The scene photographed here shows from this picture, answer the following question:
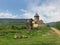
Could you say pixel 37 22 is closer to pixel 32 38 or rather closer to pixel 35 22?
pixel 35 22

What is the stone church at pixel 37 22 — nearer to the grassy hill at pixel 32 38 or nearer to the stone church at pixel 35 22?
the stone church at pixel 35 22

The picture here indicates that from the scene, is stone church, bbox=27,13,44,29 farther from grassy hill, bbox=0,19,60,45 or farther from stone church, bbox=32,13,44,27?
grassy hill, bbox=0,19,60,45

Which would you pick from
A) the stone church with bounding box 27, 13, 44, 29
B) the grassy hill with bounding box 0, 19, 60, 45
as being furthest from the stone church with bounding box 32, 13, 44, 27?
the grassy hill with bounding box 0, 19, 60, 45

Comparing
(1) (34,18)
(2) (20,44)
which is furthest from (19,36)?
(1) (34,18)

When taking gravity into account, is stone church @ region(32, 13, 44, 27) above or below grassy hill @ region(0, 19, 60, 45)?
above

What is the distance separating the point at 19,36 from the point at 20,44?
14.4m

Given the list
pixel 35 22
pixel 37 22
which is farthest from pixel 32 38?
pixel 37 22

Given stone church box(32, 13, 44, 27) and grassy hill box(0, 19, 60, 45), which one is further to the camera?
stone church box(32, 13, 44, 27)

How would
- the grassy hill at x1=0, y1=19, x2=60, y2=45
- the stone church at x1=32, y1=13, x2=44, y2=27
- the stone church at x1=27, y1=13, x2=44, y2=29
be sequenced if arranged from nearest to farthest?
the grassy hill at x1=0, y1=19, x2=60, y2=45, the stone church at x1=27, y1=13, x2=44, y2=29, the stone church at x1=32, y1=13, x2=44, y2=27

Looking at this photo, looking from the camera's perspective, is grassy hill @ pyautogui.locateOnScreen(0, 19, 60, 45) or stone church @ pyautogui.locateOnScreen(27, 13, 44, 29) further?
stone church @ pyautogui.locateOnScreen(27, 13, 44, 29)

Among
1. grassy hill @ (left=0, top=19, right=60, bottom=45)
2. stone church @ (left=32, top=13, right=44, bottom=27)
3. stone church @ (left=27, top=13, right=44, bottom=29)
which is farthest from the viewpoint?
stone church @ (left=32, top=13, right=44, bottom=27)

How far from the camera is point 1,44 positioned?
3900 cm

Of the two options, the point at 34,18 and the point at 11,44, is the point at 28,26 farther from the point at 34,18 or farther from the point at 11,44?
the point at 11,44

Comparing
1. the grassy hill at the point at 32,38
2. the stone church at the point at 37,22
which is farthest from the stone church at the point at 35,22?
the grassy hill at the point at 32,38
